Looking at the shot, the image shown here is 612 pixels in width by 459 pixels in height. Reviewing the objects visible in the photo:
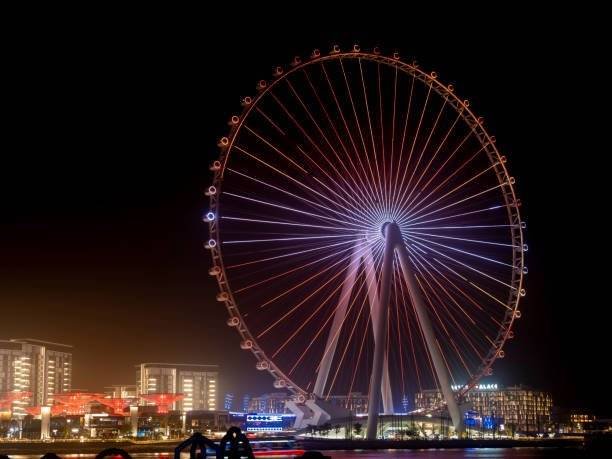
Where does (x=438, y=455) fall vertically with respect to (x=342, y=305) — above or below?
below

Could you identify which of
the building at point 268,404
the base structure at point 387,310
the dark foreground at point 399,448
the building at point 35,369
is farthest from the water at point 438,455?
the building at point 268,404

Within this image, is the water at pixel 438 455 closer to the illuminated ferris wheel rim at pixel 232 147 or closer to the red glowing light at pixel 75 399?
the illuminated ferris wheel rim at pixel 232 147

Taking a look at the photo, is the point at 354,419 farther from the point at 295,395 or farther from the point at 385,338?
the point at 385,338

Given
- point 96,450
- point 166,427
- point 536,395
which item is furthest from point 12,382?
point 536,395

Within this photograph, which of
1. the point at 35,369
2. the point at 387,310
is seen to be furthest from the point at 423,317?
the point at 35,369

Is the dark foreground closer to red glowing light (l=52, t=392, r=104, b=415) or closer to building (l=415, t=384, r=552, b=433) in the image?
red glowing light (l=52, t=392, r=104, b=415)

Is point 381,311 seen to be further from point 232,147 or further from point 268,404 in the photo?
point 268,404

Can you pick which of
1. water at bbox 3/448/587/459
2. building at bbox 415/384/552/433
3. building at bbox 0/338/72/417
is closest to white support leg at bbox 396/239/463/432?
water at bbox 3/448/587/459
